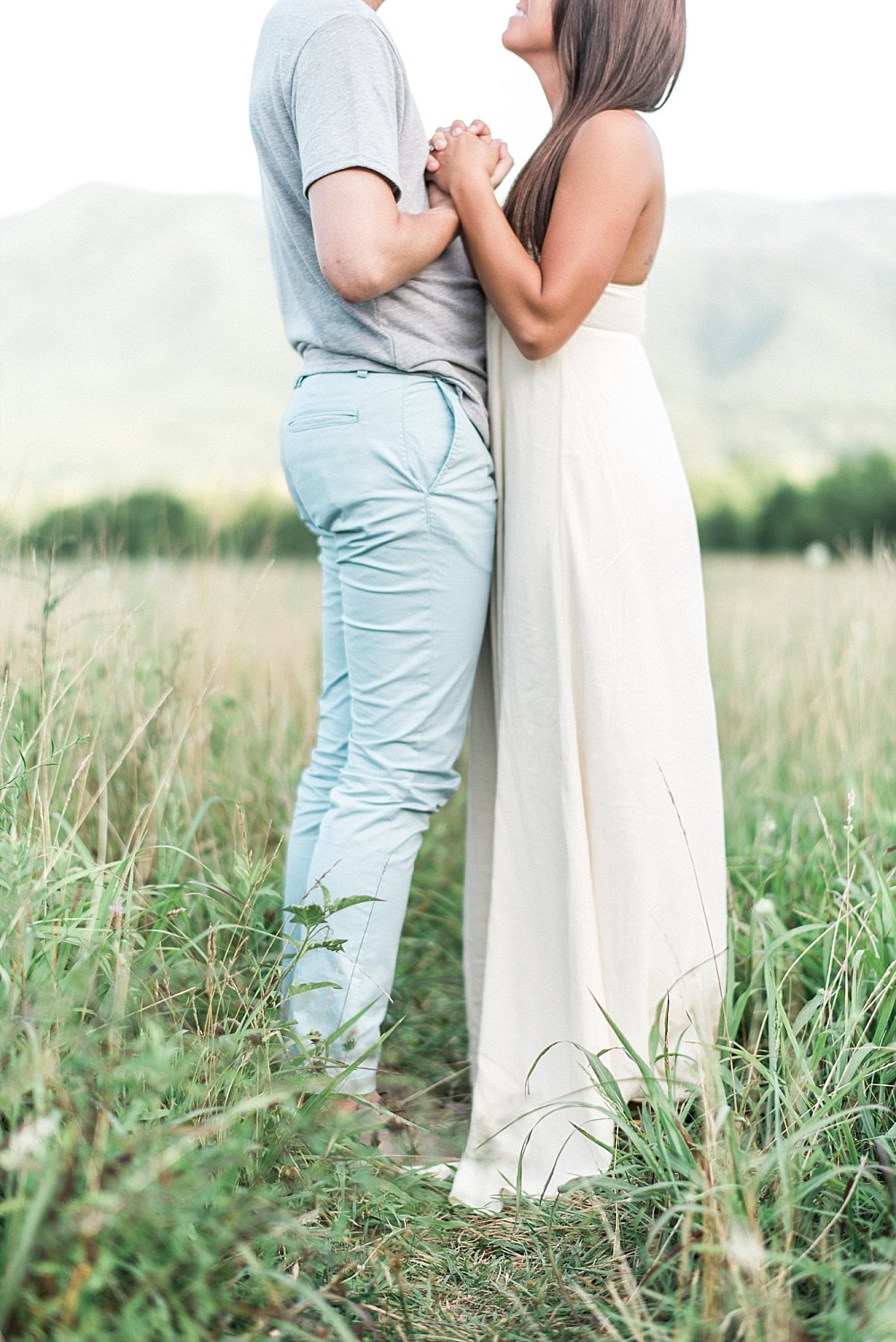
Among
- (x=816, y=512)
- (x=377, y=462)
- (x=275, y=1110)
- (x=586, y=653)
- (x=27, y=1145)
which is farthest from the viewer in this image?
(x=816, y=512)

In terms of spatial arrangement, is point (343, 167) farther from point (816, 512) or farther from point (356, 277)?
point (816, 512)

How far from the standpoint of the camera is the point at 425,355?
196 centimetres

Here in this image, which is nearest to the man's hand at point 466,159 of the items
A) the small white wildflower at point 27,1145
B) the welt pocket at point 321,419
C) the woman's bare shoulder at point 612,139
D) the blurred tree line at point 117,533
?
the woman's bare shoulder at point 612,139

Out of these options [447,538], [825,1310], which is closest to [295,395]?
[447,538]

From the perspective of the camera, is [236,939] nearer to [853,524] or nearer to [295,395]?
[295,395]

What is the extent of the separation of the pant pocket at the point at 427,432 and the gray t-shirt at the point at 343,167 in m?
0.05

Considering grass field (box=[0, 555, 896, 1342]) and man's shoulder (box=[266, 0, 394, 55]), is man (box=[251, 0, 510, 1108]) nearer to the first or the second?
man's shoulder (box=[266, 0, 394, 55])

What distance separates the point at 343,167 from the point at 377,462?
0.45m

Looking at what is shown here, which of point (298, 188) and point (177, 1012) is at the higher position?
point (298, 188)

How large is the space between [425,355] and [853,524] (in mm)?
12306

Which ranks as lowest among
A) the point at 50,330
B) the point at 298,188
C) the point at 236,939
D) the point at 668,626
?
the point at 236,939

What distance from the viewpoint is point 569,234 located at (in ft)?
6.30

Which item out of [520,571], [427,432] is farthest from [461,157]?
[520,571]

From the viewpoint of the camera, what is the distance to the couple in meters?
1.92
